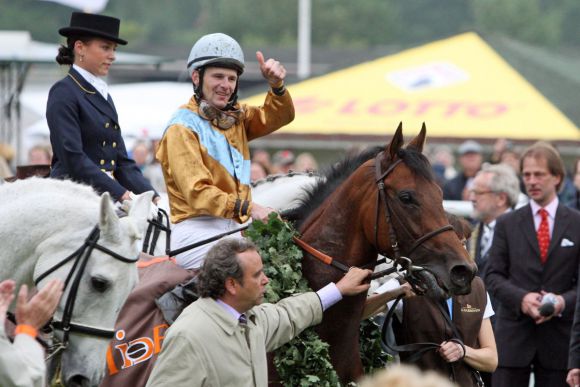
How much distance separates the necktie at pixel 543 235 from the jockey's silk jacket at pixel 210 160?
3.21 metres

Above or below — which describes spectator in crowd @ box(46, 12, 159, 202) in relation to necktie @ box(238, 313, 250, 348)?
above

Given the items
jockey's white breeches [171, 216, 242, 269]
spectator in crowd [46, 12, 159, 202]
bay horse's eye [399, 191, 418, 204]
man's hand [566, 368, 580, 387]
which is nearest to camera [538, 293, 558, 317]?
man's hand [566, 368, 580, 387]

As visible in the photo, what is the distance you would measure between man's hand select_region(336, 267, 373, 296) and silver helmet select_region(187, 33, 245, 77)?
1.36 m

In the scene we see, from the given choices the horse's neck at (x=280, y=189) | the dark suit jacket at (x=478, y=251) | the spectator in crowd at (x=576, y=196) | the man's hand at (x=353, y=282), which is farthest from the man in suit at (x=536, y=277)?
the spectator in crowd at (x=576, y=196)

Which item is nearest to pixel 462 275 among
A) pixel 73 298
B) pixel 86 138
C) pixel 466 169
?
pixel 73 298

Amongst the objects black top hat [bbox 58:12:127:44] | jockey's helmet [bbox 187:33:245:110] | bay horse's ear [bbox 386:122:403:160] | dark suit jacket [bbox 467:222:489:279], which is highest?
black top hat [bbox 58:12:127:44]

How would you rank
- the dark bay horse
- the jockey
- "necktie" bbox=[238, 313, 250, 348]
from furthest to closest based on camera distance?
the jockey
the dark bay horse
"necktie" bbox=[238, 313, 250, 348]

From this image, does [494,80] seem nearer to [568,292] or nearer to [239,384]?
[568,292]

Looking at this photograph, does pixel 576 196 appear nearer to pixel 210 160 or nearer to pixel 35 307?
pixel 210 160

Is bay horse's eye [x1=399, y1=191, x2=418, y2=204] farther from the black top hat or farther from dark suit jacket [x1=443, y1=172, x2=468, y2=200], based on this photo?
dark suit jacket [x1=443, y1=172, x2=468, y2=200]

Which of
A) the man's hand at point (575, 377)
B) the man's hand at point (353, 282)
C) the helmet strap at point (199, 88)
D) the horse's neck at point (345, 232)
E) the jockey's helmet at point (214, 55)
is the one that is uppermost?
the jockey's helmet at point (214, 55)

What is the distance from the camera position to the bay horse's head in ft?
20.9

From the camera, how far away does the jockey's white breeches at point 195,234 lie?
6.81 metres

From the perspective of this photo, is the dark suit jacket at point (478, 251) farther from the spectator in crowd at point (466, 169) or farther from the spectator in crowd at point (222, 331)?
the spectator in crowd at point (466, 169)
